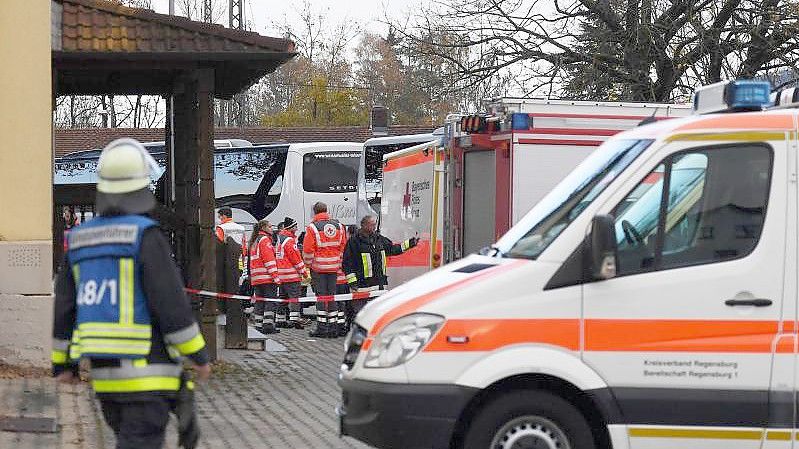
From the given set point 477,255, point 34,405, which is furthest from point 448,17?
point 477,255

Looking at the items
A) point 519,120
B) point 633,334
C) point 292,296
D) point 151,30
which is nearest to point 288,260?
point 292,296

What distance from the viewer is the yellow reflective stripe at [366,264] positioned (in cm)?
1792

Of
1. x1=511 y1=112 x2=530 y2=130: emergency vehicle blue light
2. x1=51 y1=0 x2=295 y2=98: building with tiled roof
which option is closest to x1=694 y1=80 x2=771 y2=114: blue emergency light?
x1=511 y1=112 x2=530 y2=130: emergency vehicle blue light

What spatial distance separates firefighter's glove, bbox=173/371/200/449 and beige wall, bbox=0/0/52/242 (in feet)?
21.8

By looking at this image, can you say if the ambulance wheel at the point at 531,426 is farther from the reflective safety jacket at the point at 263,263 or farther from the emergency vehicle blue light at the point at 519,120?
the reflective safety jacket at the point at 263,263

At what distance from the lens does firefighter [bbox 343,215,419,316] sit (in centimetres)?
1788

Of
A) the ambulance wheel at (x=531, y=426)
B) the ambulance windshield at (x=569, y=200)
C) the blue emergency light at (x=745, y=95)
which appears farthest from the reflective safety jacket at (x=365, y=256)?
the ambulance wheel at (x=531, y=426)

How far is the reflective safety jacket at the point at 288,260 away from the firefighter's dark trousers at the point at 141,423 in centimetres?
1317

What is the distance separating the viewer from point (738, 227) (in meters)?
6.86

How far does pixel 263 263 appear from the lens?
1852 cm

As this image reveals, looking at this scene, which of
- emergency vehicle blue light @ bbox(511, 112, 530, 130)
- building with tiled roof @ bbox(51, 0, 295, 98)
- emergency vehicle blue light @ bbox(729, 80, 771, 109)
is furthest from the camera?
building with tiled roof @ bbox(51, 0, 295, 98)

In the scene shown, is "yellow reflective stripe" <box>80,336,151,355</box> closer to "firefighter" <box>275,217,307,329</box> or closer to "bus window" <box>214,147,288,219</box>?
"firefighter" <box>275,217,307,329</box>

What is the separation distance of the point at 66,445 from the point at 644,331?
4173 millimetres

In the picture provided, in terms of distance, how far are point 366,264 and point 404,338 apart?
11.1 metres
